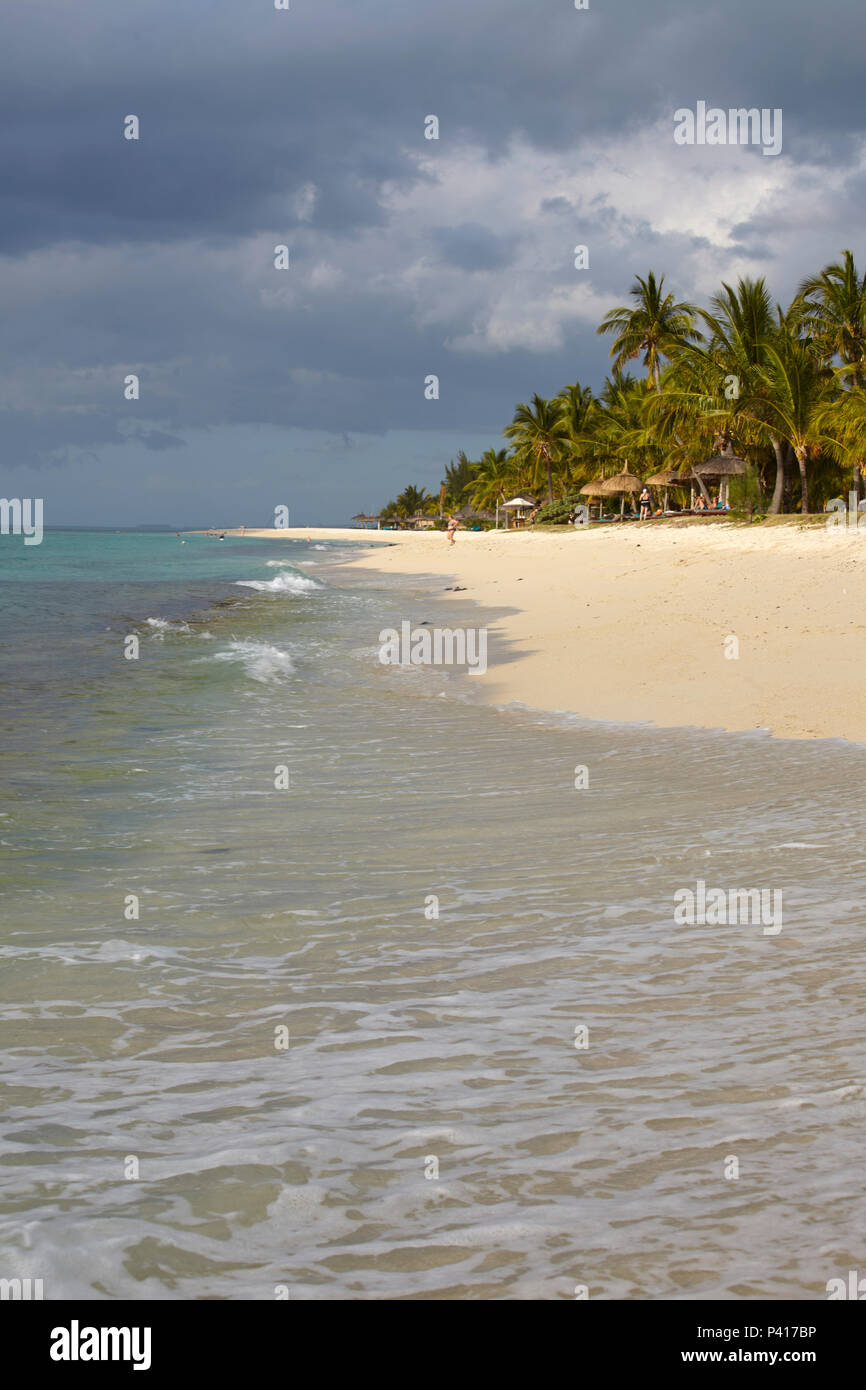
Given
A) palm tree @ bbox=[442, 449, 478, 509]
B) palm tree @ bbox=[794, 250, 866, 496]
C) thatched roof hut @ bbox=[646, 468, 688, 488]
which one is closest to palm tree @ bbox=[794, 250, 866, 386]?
palm tree @ bbox=[794, 250, 866, 496]


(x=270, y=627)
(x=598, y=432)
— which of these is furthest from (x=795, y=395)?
(x=598, y=432)

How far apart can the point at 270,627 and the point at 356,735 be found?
1230 cm

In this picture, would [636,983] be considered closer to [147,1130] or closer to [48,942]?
[147,1130]

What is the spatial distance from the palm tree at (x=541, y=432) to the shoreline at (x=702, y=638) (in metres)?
49.3

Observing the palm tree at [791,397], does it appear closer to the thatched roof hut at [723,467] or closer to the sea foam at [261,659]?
the thatched roof hut at [723,467]

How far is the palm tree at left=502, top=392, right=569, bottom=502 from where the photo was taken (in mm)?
75625

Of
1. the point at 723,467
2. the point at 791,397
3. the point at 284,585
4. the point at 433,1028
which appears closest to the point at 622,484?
the point at 723,467

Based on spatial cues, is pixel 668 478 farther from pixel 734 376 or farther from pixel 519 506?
pixel 519 506

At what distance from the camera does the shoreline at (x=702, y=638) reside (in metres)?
9.92

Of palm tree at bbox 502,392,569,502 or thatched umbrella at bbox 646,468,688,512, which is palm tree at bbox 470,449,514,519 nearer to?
palm tree at bbox 502,392,569,502

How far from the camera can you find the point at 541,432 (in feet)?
250

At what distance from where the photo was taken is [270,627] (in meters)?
21.4

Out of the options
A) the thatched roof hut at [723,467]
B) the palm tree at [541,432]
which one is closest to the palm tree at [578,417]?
the palm tree at [541,432]
